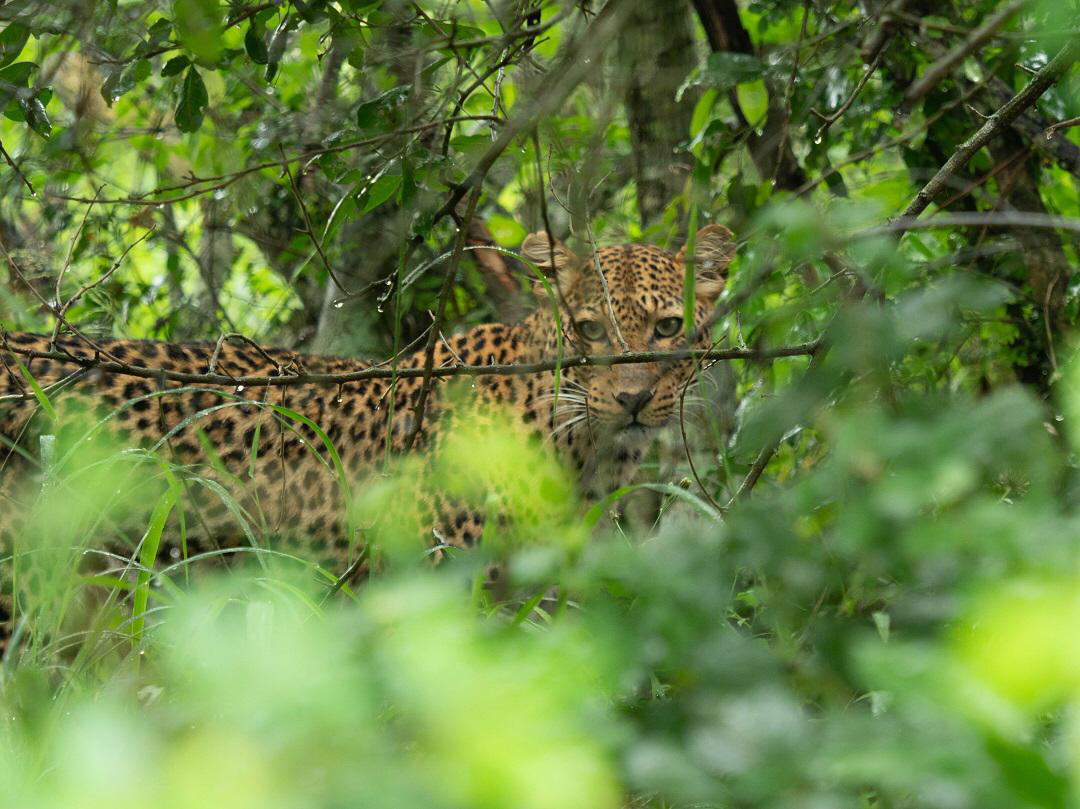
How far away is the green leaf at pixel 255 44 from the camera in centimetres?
284

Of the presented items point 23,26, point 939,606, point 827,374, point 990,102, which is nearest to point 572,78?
point 827,374

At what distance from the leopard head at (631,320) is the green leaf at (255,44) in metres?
1.61

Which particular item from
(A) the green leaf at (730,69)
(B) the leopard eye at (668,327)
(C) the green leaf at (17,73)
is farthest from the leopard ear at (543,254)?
(C) the green leaf at (17,73)

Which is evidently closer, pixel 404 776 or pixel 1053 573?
pixel 404 776

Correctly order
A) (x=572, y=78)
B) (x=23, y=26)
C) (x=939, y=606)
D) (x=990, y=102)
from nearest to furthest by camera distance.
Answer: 1. (x=939, y=606)
2. (x=572, y=78)
3. (x=23, y=26)
4. (x=990, y=102)

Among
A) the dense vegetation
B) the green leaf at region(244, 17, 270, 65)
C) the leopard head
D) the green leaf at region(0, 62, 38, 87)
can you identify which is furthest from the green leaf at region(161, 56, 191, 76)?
the leopard head

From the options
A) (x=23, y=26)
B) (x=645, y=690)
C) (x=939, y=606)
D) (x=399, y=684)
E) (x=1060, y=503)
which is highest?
(x=23, y=26)

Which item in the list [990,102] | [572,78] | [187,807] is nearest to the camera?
[187,807]

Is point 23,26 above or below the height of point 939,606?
above

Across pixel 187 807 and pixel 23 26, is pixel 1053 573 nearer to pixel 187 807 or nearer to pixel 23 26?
pixel 187 807

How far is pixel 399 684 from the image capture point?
3.22 feet

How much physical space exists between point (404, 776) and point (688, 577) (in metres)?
0.44

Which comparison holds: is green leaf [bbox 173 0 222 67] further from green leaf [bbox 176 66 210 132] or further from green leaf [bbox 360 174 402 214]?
green leaf [bbox 176 66 210 132]

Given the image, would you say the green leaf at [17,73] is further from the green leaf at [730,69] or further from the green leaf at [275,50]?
the green leaf at [730,69]
